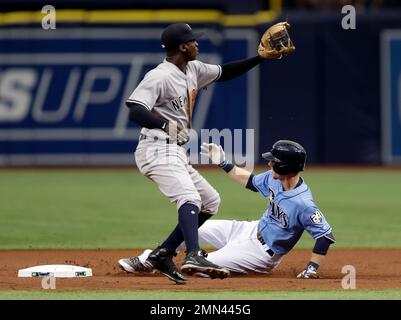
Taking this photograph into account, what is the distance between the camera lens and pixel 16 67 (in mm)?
19719

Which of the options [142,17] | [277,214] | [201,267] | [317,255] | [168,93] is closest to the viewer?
[201,267]

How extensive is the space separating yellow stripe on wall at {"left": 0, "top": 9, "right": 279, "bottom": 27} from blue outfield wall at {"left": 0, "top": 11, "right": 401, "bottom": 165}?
16cm

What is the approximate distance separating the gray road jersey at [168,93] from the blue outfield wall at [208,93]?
38.9 feet

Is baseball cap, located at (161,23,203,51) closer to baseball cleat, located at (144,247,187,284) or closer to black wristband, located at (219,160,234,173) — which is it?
black wristband, located at (219,160,234,173)

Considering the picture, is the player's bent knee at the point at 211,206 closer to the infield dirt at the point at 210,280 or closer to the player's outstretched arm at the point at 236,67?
the infield dirt at the point at 210,280

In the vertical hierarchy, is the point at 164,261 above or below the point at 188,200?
below

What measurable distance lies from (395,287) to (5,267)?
3.04 m

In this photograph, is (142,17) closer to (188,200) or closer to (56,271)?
(56,271)

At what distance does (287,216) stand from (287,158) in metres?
0.40

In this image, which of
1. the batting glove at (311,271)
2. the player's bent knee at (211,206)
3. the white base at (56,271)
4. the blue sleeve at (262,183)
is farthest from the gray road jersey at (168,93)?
the batting glove at (311,271)

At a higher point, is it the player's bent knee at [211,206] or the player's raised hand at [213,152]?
the player's raised hand at [213,152]

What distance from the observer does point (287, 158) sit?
7781 millimetres

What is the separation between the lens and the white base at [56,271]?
799cm

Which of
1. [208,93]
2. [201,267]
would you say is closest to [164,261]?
[201,267]
